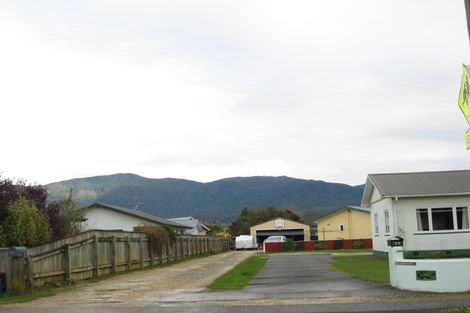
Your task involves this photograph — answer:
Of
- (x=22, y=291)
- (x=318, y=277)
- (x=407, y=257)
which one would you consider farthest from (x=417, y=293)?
(x=22, y=291)

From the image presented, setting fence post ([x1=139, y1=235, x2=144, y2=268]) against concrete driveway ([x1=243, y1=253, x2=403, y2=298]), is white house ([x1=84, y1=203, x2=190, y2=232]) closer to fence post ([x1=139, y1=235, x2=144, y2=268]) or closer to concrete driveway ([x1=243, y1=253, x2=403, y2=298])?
fence post ([x1=139, y1=235, x2=144, y2=268])

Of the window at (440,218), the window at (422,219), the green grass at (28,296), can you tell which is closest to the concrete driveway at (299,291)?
the green grass at (28,296)

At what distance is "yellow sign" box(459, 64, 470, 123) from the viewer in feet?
28.3

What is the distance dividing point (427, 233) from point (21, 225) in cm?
1896

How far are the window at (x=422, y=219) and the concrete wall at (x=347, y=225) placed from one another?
36.7 m

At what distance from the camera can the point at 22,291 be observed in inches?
660

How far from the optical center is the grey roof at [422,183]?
94.7 ft

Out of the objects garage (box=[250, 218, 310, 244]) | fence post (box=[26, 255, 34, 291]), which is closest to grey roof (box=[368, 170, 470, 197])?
fence post (box=[26, 255, 34, 291])

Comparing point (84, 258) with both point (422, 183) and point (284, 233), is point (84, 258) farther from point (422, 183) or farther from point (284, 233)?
point (284, 233)

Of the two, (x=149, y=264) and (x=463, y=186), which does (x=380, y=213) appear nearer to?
(x=463, y=186)

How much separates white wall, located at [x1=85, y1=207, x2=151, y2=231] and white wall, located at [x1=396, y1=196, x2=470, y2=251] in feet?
86.3

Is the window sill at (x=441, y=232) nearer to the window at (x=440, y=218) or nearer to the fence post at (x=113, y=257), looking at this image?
the window at (x=440, y=218)

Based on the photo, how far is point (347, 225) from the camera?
6969cm

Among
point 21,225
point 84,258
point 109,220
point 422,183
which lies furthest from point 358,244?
point 21,225
